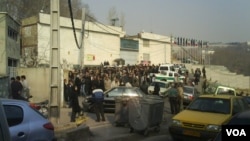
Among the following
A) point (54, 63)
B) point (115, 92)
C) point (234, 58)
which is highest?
point (234, 58)

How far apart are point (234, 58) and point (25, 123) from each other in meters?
85.4

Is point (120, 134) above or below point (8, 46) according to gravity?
below

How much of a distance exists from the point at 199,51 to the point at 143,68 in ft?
160

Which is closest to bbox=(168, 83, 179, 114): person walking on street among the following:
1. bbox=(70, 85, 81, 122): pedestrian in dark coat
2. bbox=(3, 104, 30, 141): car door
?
bbox=(70, 85, 81, 122): pedestrian in dark coat

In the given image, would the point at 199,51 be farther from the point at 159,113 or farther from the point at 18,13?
the point at 159,113

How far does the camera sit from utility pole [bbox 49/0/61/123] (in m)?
14.7

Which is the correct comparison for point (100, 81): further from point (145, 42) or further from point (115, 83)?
point (145, 42)

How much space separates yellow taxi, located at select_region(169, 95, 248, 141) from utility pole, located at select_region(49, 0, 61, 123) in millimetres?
4523

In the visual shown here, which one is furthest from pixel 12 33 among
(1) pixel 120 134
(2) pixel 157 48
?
(2) pixel 157 48

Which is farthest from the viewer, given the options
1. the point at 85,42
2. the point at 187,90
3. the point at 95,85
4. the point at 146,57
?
the point at 146,57

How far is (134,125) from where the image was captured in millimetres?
14133

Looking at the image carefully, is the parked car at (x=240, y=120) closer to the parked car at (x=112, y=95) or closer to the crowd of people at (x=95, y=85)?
the crowd of people at (x=95, y=85)

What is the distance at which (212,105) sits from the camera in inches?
508

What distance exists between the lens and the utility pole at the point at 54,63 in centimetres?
1472
